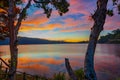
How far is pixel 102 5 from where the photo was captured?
413 inches

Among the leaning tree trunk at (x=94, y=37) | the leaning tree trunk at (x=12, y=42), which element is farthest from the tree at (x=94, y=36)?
the leaning tree trunk at (x=12, y=42)

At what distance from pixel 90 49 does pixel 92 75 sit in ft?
3.24

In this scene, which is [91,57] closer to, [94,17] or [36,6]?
[94,17]

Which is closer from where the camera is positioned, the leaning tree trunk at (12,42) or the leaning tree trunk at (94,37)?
the leaning tree trunk at (94,37)

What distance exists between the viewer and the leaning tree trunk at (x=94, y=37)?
9.90 m

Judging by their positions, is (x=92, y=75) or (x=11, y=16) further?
(x=11, y=16)

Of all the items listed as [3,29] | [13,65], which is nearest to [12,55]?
[13,65]

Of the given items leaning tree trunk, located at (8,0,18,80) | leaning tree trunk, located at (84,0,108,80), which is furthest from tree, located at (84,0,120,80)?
leaning tree trunk, located at (8,0,18,80)

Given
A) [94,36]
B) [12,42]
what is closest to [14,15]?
[12,42]

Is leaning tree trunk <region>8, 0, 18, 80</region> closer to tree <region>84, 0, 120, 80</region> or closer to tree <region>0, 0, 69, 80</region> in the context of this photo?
tree <region>0, 0, 69, 80</region>

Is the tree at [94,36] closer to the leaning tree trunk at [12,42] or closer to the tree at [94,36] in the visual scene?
the tree at [94,36]

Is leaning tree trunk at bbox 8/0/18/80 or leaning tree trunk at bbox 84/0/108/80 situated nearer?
leaning tree trunk at bbox 84/0/108/80

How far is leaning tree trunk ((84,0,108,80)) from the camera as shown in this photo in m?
9.90

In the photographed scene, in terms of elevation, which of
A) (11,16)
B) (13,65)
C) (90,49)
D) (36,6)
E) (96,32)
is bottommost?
(13,65)
